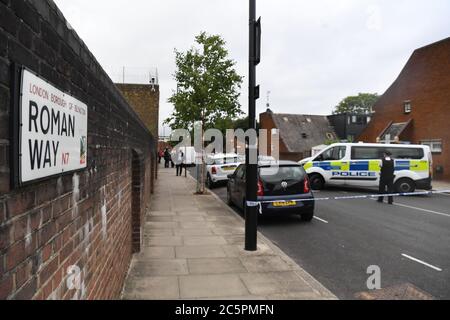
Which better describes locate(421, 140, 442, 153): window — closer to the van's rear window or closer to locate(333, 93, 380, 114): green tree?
the van's rear window

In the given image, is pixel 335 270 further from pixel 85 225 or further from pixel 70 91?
pixel 70 91

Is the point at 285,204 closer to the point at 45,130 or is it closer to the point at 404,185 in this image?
the point at 45,130

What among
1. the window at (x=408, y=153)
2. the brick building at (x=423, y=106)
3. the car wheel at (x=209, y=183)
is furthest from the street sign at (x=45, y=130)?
the brick building at (x=423, y=106)

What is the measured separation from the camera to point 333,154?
16.9 meters

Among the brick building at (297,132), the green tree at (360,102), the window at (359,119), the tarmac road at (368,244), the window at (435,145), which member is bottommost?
the tarmac road at (368,244)

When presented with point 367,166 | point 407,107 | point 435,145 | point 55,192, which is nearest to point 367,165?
point 367,166

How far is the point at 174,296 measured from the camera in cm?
447

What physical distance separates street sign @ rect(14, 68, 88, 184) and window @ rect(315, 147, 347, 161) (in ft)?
50.6

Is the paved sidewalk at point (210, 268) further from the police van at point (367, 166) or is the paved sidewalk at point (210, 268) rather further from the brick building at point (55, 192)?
the police van at point (367, 166)

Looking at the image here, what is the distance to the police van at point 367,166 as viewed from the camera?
15758mm

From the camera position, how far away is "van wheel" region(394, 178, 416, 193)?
15.6m

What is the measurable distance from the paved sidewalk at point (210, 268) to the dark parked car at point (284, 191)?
0.96m

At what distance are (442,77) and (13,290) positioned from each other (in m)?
28.1
